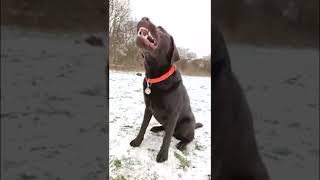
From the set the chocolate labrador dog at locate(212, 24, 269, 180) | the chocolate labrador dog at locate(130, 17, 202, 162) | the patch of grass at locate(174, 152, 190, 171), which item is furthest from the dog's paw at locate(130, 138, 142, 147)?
the chocolate labrador dog at locate(212, 24, 269, 180)

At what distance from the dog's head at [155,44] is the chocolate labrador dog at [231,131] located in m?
0.18

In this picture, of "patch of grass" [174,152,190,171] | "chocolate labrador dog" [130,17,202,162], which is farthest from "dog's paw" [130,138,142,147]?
"patch of grass" [174,152,190,171]

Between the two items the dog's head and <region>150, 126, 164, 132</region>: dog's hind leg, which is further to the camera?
<region>150, 126, 164, 132</region>: dog's hind leg

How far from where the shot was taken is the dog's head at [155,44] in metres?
1.42

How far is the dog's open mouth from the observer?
142 cm

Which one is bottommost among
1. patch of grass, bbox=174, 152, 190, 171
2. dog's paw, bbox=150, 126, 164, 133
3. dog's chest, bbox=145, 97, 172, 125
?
patch of grass, bbox=174, 152, 190, 171

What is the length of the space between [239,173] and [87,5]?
2.53ft

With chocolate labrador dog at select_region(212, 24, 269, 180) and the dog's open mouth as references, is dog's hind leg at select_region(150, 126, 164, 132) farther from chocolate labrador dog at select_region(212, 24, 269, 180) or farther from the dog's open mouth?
the dog's open mouth

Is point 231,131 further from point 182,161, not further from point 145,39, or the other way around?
point 145,39

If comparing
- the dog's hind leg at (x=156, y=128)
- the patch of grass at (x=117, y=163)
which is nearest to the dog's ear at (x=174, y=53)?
the dog's hind leg at (x=156, y=128)

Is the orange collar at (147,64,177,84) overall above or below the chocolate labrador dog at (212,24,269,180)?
above

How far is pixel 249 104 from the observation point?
156cm

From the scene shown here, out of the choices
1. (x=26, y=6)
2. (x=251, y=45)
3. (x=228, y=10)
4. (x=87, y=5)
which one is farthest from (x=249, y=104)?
(x=26, y=6)

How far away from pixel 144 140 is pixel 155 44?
332mm
